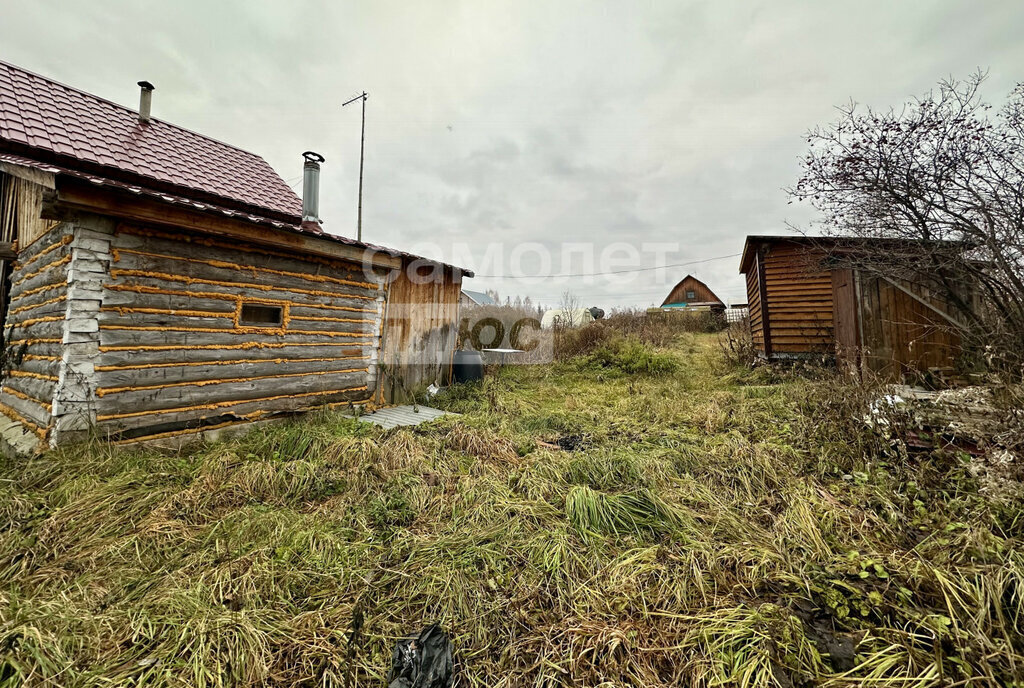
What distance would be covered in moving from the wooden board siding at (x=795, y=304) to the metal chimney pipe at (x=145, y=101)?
588 inches

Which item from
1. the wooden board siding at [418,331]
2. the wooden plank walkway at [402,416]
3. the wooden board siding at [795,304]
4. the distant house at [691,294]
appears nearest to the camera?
the wooden plank walkway at [402,416]

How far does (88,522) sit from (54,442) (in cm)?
163

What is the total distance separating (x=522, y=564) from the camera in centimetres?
247

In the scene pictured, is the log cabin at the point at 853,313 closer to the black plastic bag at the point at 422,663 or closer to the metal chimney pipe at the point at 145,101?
the black plastic bag at the point at 422,663

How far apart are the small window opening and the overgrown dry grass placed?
1.70 metres

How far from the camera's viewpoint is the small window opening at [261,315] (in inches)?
198

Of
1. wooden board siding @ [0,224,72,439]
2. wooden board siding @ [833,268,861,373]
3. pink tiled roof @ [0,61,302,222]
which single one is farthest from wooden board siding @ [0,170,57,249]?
wooden board siding @ [833,268,861,373]

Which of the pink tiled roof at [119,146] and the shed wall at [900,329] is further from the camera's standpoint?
Answer: the pink tiled roof at [119,146]

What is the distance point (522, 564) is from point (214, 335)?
4613 millimetres

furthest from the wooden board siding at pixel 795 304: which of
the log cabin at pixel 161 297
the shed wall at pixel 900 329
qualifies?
the log cabin at pixel 161 297

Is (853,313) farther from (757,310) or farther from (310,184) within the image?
(310,184)

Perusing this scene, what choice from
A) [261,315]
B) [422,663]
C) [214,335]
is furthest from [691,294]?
[422,663]

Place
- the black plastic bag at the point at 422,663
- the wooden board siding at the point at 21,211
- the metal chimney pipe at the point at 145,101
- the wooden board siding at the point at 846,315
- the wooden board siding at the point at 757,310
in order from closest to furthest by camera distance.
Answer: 1. the black plastic bag at the point at 422,663
2. the wooden board siding at the point at 21,211
3. the wooden board siding at the point at 846,315
4. the metal chimney pipe at the point at 145,101
5. the wooden board siding at the point at 757,310

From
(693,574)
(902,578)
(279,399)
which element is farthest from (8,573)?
(902,578)
